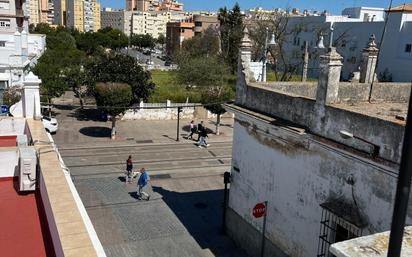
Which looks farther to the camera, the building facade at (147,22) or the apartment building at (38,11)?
the building facade at (147,22)

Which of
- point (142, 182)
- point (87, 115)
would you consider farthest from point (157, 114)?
point (142, 182)

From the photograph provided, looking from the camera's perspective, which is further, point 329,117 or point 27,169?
point 329,117

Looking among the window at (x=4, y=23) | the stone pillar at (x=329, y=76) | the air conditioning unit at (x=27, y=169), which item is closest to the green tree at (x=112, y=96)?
the stone pillar at (x=329, y=76)

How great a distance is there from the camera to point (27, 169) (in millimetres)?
7520

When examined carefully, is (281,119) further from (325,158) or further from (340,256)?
(340,256)

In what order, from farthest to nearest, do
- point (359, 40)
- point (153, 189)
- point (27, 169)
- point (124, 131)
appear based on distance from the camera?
point (359, 40) < point (124, 131) < point (153, 189) < point (27, 169)

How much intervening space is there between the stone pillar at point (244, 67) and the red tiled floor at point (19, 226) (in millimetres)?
7576

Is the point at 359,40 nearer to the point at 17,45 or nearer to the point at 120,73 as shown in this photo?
the point at 120,73

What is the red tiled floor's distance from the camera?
598 centimetres

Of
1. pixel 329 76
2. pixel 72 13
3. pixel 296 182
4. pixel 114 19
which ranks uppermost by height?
pixel 114 19

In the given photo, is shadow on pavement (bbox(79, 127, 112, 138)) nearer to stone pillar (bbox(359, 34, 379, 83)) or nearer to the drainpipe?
stone pillar (bbox(359, 34, 379, 83))

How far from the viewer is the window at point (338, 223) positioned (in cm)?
934

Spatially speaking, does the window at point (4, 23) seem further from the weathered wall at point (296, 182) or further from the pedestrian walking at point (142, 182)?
the weathered wall at point (296, 182)

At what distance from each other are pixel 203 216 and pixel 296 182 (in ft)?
20.3
